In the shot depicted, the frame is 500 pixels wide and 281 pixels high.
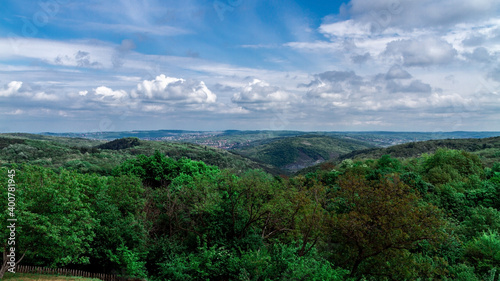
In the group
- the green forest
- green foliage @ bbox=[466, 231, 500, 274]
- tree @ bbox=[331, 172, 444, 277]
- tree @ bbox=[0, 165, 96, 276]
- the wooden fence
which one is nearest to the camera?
tree @ bbox=[0, 165, 96, 276]

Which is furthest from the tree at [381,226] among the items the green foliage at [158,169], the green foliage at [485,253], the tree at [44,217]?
the green foliage at [158,169]

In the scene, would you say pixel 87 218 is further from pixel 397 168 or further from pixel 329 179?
pixel 397 168

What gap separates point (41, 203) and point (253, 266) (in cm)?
1336

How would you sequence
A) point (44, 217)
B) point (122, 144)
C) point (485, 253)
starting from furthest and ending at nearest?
1. point (122, 144)
2. point (485, 253)
3. point (44, 217)

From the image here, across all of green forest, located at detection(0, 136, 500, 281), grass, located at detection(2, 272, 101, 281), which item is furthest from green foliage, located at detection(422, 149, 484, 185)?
grass, located at detection(2, 272, 101, 281)

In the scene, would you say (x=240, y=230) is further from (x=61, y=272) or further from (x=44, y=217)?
(x=44, y=217)

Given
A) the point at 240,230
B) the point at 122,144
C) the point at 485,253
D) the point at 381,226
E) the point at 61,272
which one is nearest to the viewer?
the point at 381,226

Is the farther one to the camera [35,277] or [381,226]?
[381,226]

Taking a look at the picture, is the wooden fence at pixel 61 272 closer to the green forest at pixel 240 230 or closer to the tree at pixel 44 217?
the tree at pixel 44 217

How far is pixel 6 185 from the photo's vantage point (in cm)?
1569

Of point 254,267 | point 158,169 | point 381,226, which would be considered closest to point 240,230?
point 254,267

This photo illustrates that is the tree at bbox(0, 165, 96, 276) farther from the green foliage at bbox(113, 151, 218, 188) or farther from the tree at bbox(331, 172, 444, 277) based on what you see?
the green foliage at bbox(113, 151, 218, 188)

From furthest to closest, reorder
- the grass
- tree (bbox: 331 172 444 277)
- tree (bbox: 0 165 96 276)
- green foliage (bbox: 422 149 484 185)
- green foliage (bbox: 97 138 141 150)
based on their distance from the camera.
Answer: green foliage (bbox: 97 138 141 150) < green foliage (bbox: 422 149 484 185) < tree (bbox: 331 172 444 277) < the grass < tree (bbox: 0 165 96 276)

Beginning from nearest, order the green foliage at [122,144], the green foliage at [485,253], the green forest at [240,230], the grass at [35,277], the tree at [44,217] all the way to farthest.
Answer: the tree at [44,217]
the grass at [35,277]
the green forest at [240,230]
the green foliage at [485,253]
the green foliage at [122,144]
